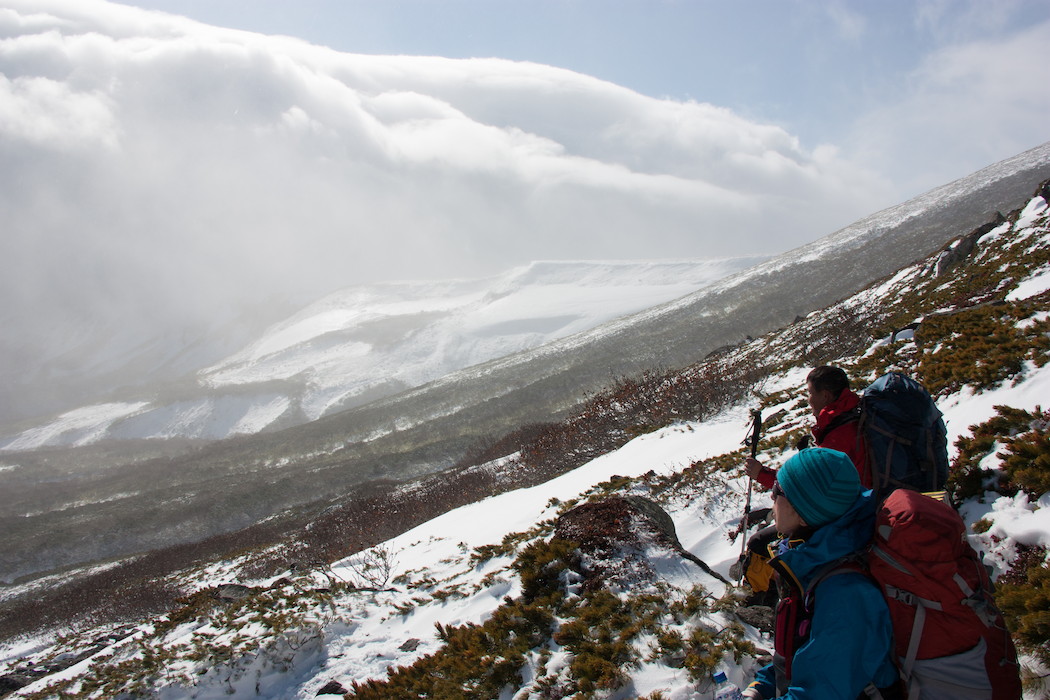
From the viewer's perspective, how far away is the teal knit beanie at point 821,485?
295cm

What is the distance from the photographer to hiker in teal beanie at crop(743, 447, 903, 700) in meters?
2.66

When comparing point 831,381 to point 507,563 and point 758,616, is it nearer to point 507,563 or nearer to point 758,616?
point 758,616

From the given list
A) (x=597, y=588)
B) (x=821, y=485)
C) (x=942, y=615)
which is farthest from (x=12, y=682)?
(x=942, y=615)

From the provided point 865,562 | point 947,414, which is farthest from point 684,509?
point 865,562

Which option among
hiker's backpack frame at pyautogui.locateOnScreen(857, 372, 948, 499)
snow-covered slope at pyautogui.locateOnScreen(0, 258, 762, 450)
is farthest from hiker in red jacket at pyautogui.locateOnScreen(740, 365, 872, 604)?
snow-covered slope at pyautogui.locateOnScreen(0, 258, 762, 450)

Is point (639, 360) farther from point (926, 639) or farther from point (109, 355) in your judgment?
point (109, 355)

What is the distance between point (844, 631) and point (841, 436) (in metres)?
2.88

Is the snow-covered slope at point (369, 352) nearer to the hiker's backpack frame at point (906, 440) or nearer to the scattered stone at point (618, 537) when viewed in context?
the scattered stone at point (618, 537)

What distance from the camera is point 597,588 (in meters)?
7.14

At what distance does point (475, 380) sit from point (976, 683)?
6470 centimetres

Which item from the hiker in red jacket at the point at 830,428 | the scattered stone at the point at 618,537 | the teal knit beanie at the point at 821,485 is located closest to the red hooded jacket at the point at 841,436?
the hiker in red jacket at the point at 830,428

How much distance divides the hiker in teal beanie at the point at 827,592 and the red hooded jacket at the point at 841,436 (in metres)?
1.80

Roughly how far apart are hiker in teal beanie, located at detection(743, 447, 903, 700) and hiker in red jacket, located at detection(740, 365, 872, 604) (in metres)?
1.51

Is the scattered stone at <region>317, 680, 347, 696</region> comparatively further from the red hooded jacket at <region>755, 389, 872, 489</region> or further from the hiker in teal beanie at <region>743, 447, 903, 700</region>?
the red hooded jacket at <region>755, 389, 872, 489</region>
